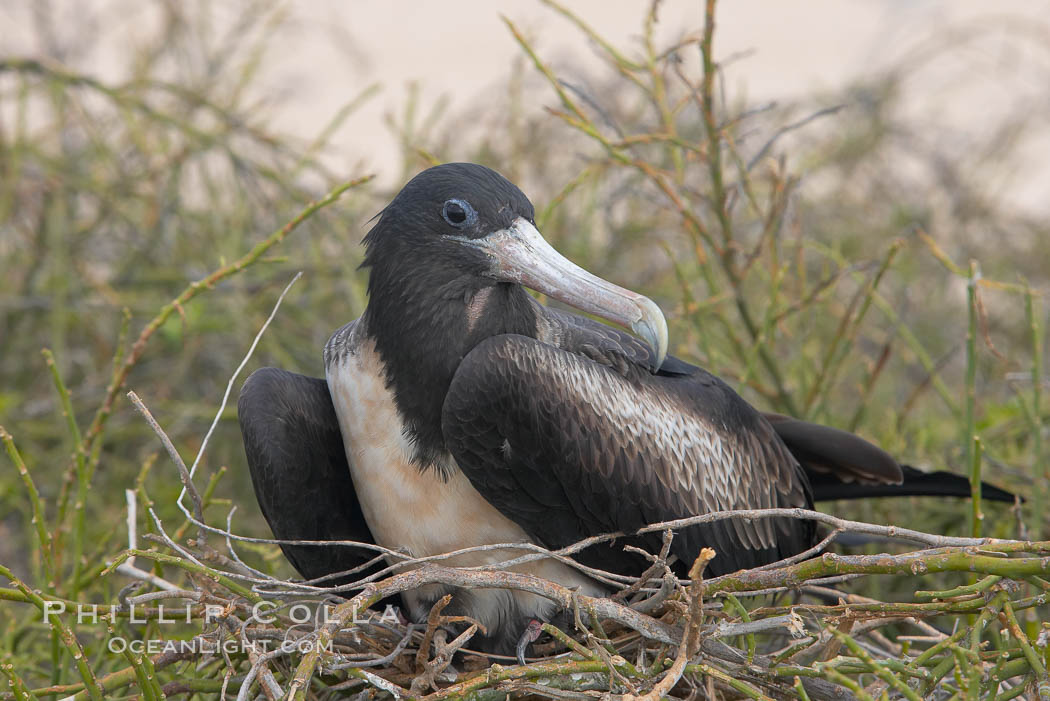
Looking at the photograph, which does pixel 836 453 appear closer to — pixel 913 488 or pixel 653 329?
pixel 913 488

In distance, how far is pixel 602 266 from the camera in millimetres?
4090

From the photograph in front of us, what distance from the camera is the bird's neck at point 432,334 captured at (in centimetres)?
229

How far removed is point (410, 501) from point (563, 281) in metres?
0.53

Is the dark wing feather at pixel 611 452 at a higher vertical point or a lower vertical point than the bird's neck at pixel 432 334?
lower

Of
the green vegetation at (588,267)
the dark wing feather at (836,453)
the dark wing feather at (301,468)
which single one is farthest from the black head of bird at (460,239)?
the dark wing feather at (836,453)

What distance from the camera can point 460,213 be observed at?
2303 mm

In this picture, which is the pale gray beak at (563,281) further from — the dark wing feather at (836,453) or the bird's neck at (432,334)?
the dark wing feather at (836,453)

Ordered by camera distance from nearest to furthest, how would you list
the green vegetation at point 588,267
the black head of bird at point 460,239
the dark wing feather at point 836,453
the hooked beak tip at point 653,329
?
the green vegetation at point 588,267
the hooked beak tip at point 653,329
the black head of bird at point 460,239
the dark wing feather at point 836,453

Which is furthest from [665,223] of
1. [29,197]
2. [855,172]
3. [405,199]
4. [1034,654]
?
[1034,654]

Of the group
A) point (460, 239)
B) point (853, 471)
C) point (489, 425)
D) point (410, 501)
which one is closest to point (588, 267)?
point (853, 471)

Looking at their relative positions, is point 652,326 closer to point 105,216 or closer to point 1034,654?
point 1034,654

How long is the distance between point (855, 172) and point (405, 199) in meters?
3.23

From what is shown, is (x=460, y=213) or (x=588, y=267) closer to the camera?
(x=460, y=213)

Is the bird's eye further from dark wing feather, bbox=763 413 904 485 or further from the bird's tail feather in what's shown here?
the bird's tail feather
